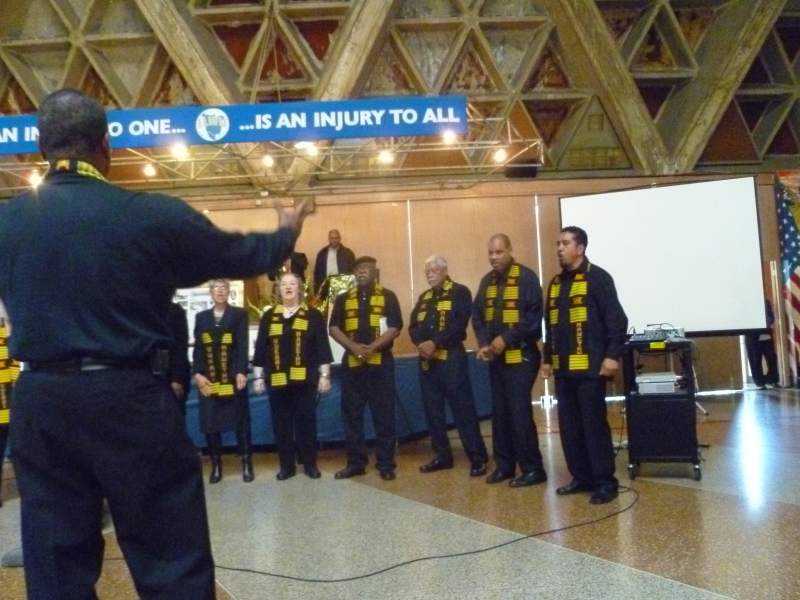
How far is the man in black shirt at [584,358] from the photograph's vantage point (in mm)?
5121

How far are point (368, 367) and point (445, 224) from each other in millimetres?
6203

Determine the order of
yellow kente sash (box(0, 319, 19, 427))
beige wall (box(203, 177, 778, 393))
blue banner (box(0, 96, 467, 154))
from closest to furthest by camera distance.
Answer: yellow kente sash (box(0, 319, 19, 427)), blue banner (box(0, 96, 467, 154)), beige wall (box(203, 177, 778, 393))

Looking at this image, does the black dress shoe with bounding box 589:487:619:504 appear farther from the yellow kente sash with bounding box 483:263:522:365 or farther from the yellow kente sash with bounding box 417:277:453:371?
the yellow kente sash with bounding box 417:277:453:371

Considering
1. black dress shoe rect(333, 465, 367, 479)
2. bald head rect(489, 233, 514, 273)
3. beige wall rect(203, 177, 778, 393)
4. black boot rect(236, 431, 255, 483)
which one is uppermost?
beige wall rect(203, 177, 778, 393)

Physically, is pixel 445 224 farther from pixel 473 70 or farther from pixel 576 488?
pixel 576 488

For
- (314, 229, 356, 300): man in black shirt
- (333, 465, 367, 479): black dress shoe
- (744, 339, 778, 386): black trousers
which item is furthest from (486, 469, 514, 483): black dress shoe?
(744, 339, 778, 386): black trousers

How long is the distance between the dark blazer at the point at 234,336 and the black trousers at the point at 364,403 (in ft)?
2.78

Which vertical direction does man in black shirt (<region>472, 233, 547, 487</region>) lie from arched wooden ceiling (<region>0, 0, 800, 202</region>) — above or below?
below

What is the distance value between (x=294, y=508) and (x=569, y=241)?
8.36 ft

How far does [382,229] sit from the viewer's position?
12273 mm

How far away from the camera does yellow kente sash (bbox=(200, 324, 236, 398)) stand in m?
6.45

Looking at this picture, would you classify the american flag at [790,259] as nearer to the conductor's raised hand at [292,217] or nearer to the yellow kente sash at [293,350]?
the yellow kente sash at [293,350]

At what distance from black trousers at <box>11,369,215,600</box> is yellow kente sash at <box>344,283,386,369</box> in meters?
4.52

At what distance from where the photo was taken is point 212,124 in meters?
7.91
